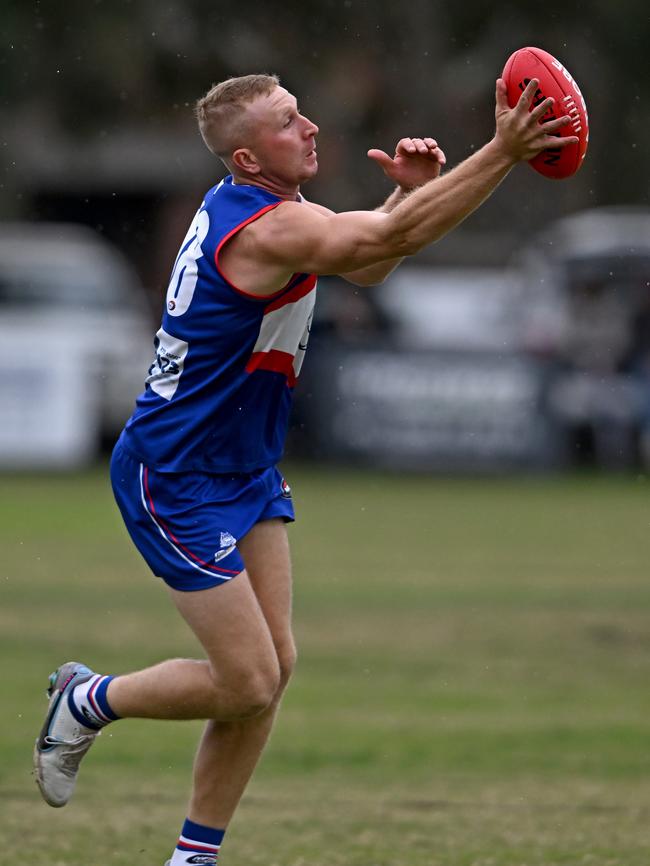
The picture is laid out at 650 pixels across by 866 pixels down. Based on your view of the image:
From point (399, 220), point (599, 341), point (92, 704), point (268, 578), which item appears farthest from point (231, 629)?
point (599, 341)

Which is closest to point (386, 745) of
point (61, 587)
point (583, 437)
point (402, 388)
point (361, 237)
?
point (361, 237)

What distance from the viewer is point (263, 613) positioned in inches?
246

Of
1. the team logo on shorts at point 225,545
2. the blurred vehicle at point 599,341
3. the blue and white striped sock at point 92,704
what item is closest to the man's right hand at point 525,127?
the team logo on shorts at point 225,545

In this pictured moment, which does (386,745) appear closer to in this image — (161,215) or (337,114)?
(337,114)

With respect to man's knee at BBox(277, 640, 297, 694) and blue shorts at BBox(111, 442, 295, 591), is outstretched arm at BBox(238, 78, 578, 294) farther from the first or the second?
man's knee at BBox(277, 640, 297, 694)

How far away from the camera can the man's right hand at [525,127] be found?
5602mm

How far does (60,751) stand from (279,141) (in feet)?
7.32

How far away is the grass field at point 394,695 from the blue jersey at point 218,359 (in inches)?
61.2

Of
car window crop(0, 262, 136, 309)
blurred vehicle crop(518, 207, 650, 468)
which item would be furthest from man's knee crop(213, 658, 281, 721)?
car window crop(0, 262, 136, 309)

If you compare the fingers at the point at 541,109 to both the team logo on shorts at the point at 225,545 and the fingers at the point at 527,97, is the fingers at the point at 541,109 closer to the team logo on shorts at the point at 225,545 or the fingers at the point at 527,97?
the fingers at the point at 527,97

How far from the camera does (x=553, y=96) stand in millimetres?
5648

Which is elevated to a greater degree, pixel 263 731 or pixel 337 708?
pixel 263 731

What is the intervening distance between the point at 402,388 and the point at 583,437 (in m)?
3.04

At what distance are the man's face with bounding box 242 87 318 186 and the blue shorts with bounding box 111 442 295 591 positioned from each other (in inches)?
40.0
